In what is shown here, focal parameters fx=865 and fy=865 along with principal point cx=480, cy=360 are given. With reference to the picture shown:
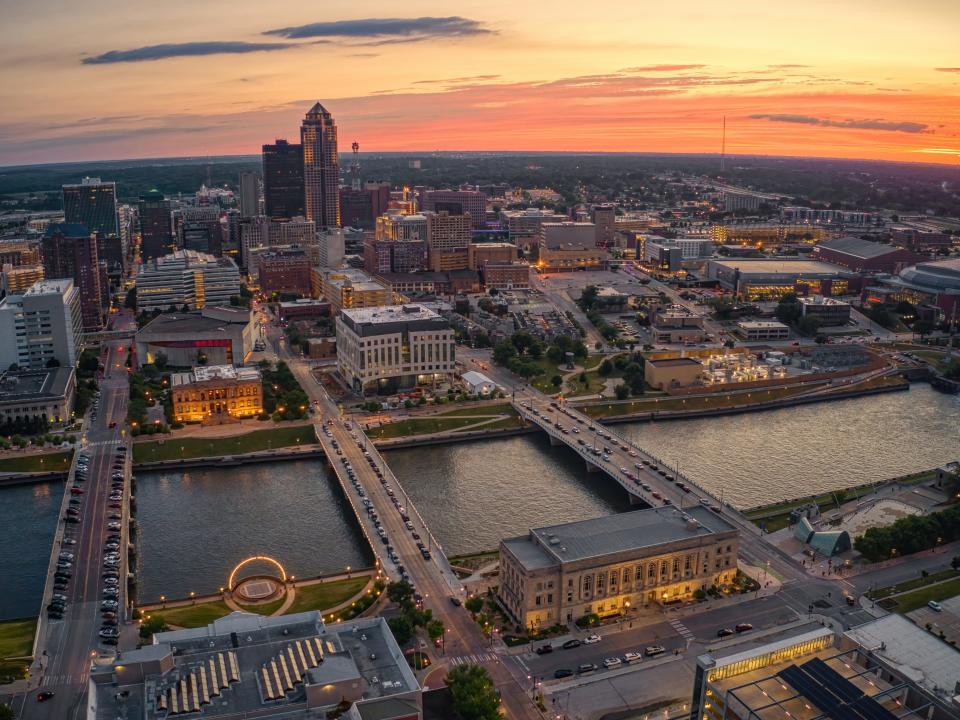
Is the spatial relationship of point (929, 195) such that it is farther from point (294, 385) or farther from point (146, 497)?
point (146, 497)

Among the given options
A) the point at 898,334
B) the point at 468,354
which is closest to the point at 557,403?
the point at 468,354

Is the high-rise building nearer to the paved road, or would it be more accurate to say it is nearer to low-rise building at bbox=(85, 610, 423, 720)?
the paved road

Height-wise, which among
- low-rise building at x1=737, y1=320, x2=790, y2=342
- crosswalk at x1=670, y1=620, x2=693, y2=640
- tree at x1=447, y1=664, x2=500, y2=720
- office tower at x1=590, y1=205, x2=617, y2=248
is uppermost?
office tower at x1=590, y1=205, x2=617, y2=248

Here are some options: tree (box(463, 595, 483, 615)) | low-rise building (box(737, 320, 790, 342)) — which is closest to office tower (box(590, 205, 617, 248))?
low-rise building (box(737, 320, 790, 342))

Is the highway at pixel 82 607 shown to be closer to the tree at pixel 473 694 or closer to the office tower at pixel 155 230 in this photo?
the tree at pixel 473 694

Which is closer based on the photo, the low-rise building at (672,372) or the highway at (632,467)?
the highway at (632,467)

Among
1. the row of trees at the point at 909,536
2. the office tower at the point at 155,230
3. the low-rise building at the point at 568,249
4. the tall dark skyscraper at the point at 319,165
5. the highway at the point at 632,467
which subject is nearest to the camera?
the row of trees at the point at 909,536

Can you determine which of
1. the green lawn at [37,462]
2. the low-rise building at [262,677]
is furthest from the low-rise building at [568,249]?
the low-rise building at [262,677]
